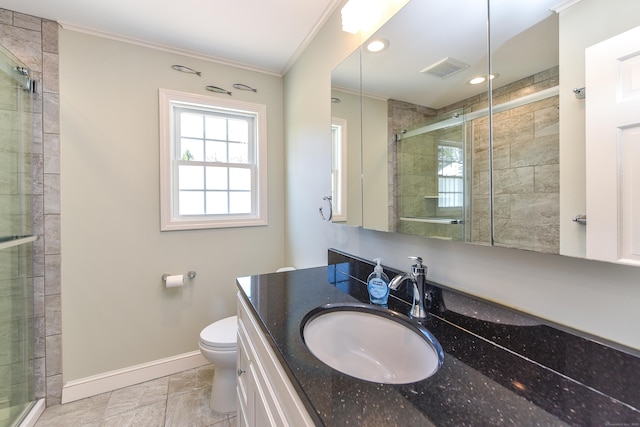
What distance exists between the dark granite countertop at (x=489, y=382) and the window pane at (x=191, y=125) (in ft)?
5.96

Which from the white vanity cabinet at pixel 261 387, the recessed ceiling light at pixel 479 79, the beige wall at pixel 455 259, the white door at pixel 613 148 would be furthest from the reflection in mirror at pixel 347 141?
the white door at pixel 613 148

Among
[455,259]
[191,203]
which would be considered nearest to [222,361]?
[191,203]

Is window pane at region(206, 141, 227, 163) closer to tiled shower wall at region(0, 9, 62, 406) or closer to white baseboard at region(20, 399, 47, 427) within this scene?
tiled shower wall at region(0, 9, 62, 406)

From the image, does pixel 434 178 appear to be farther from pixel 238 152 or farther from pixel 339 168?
pixel 238 152

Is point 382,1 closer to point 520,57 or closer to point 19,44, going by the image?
point 520,57

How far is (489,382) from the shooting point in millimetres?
580

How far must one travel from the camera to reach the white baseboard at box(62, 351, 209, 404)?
1.71 metres

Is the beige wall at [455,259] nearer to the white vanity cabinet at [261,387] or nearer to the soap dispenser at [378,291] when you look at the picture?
the soap dispenser at [378,291]

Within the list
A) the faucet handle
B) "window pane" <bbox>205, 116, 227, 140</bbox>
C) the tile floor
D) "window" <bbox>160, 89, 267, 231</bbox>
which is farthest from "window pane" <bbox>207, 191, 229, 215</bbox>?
the faucet handle

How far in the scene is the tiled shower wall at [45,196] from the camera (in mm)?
1602

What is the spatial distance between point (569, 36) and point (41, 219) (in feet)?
8.31

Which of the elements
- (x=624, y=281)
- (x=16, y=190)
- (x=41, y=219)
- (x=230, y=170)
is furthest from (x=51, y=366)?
(x=624, y=281)

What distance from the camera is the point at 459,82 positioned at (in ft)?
2.83

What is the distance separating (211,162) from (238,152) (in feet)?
0.79
